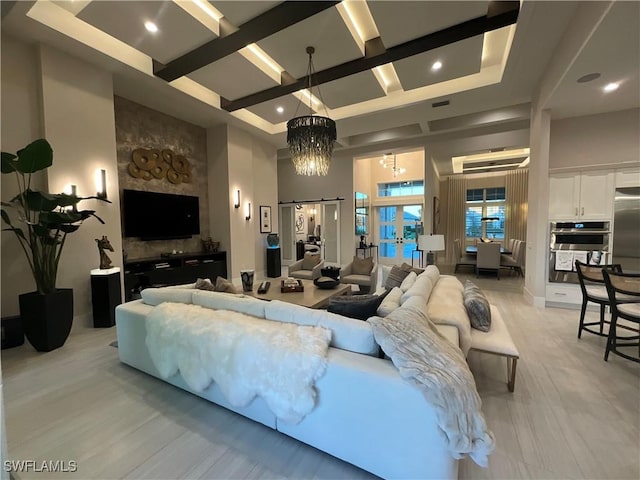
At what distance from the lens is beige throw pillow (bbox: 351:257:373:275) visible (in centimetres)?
501

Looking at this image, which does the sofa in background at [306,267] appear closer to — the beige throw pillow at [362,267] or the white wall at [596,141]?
the beige throw pillow at [362,267]

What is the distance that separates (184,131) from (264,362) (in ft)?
19.5

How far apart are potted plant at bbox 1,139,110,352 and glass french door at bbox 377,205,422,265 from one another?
29.6 feet

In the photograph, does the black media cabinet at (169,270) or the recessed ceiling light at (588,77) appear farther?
the black media cabinet at (169,270)

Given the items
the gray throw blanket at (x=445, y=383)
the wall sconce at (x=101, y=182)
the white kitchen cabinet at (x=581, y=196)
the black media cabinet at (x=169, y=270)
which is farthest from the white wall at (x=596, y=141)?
the wall sconce at (x=101, y=182)

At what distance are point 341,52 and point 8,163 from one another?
13.3 ft

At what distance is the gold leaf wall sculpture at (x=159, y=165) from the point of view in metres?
5.17

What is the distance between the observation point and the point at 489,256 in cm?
691

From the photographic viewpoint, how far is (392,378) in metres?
1.42

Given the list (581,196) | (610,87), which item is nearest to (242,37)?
(610,87)

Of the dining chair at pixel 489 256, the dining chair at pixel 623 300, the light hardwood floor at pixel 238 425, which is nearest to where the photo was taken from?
the light hardwood floor at pixel 238 425

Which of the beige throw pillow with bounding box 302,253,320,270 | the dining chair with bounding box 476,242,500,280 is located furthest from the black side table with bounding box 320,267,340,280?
the dining chair with bounding box 476,242,500,280

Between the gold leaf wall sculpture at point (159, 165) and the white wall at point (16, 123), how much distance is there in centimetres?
161

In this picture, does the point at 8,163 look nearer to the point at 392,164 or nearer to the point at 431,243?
the point at 431,243
